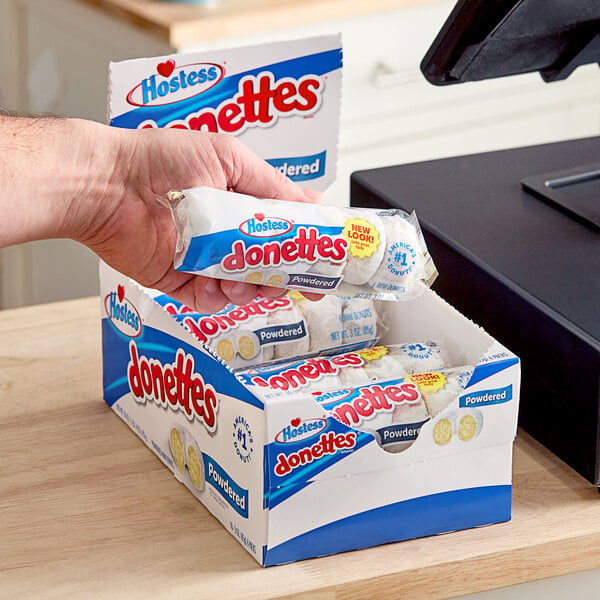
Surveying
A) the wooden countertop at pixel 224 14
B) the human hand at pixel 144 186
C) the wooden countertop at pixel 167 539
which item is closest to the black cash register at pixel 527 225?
the wooden countertop at pixel 167 539

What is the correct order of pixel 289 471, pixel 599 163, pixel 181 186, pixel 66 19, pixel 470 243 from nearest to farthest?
pixel 289 471, pixel 181 186, pixel 470 243, pixel 599 163, pixel 66 19

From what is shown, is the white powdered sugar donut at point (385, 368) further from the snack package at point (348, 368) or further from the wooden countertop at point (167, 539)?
the wooden countertop at point (167, 539)

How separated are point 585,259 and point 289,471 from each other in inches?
14.0

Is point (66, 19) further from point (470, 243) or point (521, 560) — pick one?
point (521, 560)

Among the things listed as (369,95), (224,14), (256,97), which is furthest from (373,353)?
(369,95)

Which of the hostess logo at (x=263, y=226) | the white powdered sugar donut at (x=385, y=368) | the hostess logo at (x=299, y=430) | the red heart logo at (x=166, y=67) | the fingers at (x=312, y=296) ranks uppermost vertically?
the red heart logo at (x=166, y=67)

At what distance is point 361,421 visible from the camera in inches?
29.7

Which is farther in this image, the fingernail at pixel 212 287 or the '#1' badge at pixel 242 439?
the fingernail at pixel 212 287

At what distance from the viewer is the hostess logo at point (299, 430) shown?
0.72m

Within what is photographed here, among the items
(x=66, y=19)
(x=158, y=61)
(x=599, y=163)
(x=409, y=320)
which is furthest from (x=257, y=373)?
(x=66, y=19)

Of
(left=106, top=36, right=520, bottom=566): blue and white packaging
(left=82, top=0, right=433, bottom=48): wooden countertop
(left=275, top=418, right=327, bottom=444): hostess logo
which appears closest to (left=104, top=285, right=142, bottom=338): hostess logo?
(left=106, top=36, right=520, bottom=566): blue and white packaging

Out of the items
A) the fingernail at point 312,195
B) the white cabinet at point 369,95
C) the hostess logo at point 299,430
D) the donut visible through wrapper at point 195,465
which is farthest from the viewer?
the white cabinet at point 369,95

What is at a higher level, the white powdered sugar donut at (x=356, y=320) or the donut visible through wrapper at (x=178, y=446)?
the white powdered sugar donut at (x=356, y=320)

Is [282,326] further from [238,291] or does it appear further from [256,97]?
[256,97]
